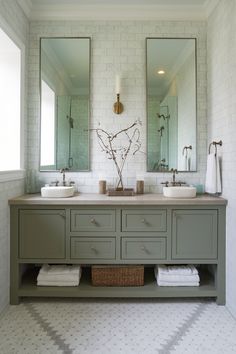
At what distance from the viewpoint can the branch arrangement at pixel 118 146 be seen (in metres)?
3.35

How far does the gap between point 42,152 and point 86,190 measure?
0.62m

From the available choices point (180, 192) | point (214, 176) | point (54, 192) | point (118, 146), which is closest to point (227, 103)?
point (214, 176)

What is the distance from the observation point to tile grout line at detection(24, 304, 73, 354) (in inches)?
85.0

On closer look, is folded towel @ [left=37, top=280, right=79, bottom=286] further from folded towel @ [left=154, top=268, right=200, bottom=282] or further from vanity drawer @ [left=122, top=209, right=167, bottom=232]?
folded towel @ [left=154, top=268, right=200, bottom=282]

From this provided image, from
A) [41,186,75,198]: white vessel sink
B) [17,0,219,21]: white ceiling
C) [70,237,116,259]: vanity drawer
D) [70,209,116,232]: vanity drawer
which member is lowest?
[70,237,116,259]: vanity drawer

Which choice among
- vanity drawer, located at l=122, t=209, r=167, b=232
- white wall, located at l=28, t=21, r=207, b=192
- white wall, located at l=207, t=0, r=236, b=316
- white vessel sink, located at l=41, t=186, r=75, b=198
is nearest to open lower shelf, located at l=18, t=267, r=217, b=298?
white wall, located at l=207, t=0, r=236, b=316

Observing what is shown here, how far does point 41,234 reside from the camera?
2.78 meters

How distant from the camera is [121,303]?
2.81 metres

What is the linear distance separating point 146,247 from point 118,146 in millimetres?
1144

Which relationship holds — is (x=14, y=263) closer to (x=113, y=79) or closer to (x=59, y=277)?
(x=59, y=277)

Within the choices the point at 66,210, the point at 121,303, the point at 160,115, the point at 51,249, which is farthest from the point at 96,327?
the point at 160,115

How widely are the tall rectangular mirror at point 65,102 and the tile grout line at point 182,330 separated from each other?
5.68ft

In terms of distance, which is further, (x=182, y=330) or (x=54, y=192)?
(x=54, y=192)

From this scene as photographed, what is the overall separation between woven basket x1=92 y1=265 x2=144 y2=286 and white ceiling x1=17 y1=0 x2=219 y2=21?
2537 mm
